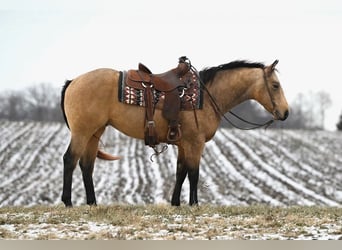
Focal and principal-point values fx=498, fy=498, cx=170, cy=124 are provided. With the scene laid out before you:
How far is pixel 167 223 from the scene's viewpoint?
5152mm

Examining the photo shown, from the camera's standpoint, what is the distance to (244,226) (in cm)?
507

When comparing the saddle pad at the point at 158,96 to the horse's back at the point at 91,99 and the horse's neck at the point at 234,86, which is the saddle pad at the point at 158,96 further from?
the horse's neck at the point at 234,86

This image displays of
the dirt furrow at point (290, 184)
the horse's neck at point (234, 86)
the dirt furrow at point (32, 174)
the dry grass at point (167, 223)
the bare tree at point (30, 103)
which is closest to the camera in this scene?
the dry grass at point (167, 223)

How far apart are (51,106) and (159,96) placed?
4.32 meters

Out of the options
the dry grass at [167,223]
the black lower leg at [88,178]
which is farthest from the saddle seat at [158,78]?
the dry grass at [167,223]

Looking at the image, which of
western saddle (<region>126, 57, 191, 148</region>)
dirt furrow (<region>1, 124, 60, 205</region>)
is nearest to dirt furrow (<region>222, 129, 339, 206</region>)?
dirt furrow (<region>1, 124, 60, 205</region>)

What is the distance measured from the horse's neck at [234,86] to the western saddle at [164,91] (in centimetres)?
45

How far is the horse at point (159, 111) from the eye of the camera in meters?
5.88

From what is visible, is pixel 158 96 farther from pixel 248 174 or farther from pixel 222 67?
pixel 248 174

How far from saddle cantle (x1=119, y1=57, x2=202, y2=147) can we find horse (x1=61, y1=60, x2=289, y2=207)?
0.24 ft

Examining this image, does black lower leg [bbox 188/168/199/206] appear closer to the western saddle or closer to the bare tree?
the western saddle

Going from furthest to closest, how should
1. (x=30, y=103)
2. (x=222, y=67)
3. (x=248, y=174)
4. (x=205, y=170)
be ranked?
(x=248, y=174) → (x=205, y=170) → (x=30, y=103) → (x=222, y=67)

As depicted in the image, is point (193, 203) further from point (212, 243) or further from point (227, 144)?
point (227, 144)

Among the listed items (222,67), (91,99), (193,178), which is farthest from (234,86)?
(91,99)
